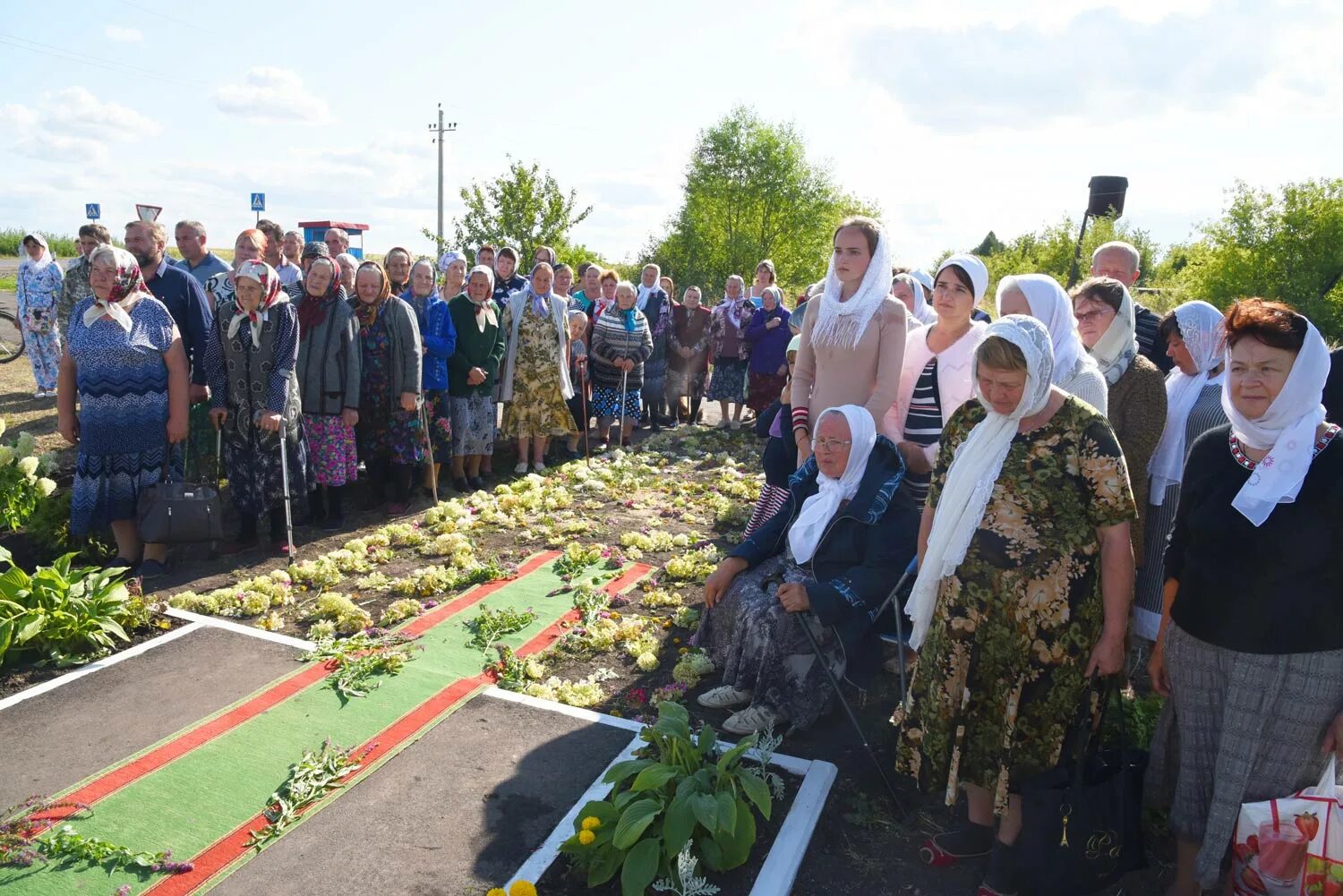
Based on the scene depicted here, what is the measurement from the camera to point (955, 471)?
2916 millimetres

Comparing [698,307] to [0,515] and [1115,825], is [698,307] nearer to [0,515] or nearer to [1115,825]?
[0,515]

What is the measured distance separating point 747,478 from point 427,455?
3477 mm

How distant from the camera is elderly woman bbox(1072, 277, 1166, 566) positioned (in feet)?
12.8

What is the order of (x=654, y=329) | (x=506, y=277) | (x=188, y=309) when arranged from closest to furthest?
Answer: 1. (x=188, y=309)
2. (x=506, y=277)
3. (x=654, y=329)

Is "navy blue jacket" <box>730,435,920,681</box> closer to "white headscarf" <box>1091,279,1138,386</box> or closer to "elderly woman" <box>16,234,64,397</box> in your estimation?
"white headscarf" <box>1091,279,1138,386</box>

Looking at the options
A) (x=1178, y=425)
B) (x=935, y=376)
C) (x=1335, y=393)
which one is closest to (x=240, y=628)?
(x=935, y=376)

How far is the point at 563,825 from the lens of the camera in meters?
3.26

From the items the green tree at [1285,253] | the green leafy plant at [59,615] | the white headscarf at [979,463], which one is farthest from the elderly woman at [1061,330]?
the green tree at [1285,253]

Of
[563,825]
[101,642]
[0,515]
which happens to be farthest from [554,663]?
[0,515]

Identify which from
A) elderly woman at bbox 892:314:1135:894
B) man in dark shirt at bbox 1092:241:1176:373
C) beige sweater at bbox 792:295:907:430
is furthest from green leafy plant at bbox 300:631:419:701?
man in dark shirt at bbox 1092:241:1176:373

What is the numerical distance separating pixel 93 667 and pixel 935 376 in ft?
15.6

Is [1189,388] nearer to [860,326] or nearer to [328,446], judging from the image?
[860,326]

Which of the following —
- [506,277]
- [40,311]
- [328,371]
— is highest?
[506,277]

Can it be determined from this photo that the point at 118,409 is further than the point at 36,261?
No
